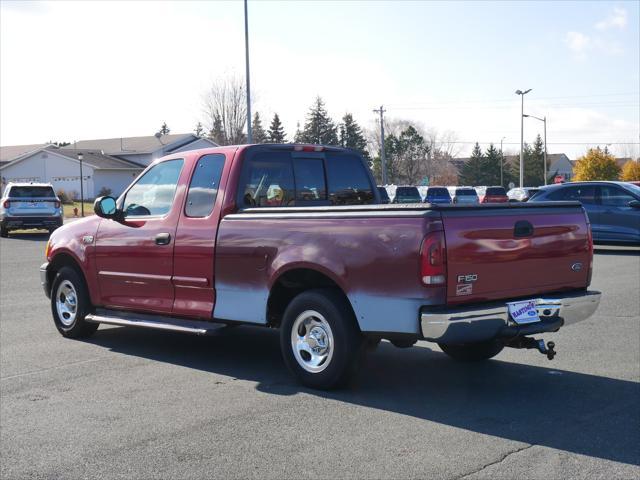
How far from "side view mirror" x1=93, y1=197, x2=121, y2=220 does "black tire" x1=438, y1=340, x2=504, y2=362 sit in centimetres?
364

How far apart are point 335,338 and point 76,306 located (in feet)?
12.2

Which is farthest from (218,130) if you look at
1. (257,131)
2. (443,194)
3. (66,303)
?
(66,303)

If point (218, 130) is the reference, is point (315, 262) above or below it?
below

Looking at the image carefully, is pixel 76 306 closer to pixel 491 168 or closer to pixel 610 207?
pixel 610 207

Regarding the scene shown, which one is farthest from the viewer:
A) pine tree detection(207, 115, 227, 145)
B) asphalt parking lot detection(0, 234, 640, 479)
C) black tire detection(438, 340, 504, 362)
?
pine tree detection(207, 115, 227, 145)

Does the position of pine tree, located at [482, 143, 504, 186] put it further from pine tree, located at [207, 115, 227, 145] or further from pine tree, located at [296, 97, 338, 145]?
pine tree, located at [207, 115, 227, 145]

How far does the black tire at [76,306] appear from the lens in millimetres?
8383

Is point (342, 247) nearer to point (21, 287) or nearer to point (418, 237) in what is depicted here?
point (418, 237)

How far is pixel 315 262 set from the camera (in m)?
6.11

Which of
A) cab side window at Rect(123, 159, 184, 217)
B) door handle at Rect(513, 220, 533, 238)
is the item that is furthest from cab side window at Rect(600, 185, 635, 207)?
cab side window at Rect(123, 159, 184, 217)

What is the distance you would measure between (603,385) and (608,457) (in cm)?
181

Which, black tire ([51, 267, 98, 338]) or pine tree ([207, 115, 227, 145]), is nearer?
black tire ([51, 267, 98, 338])

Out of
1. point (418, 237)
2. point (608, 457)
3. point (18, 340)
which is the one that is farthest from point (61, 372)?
point (608, 457)

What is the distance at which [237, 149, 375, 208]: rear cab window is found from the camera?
7234 millimetres
